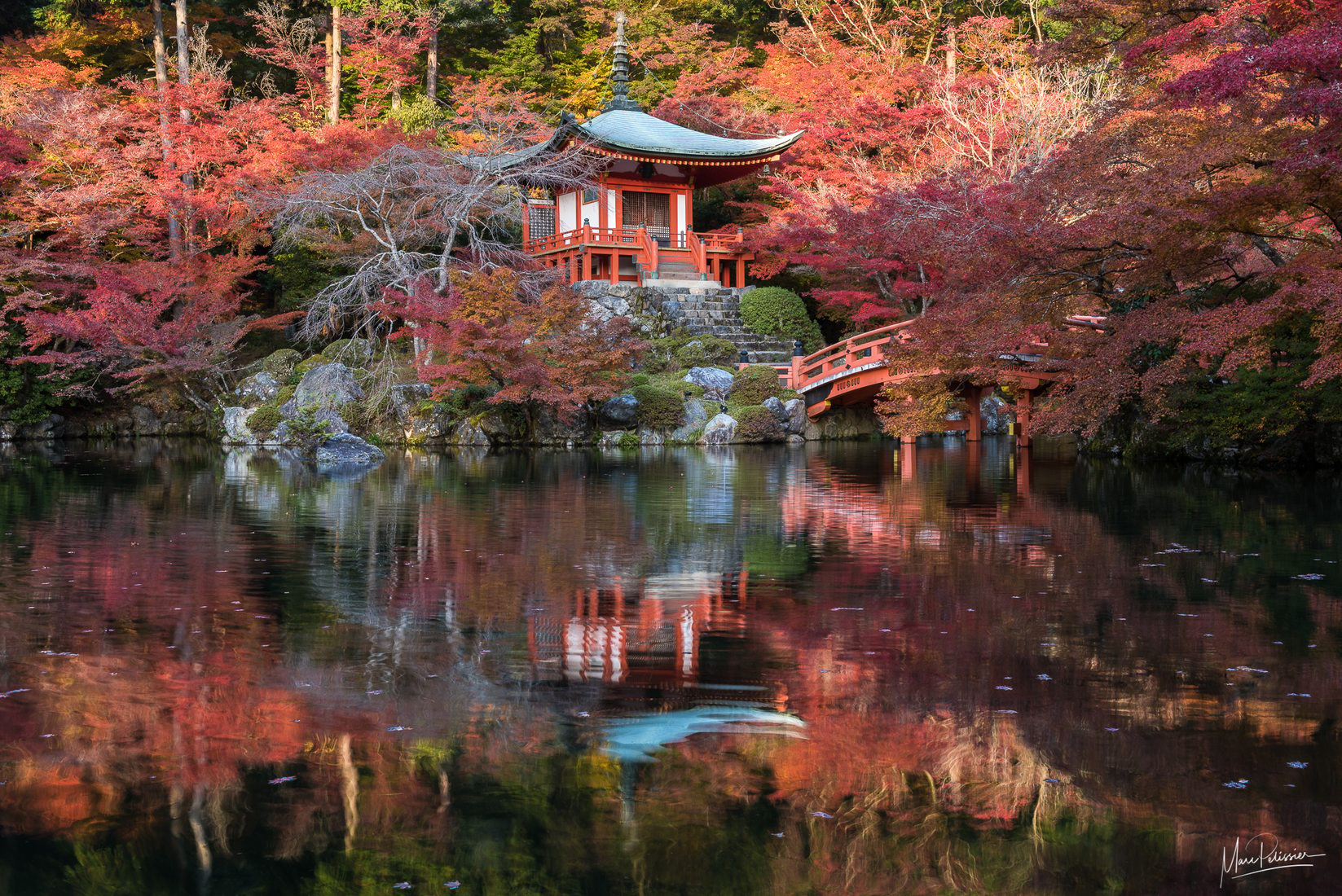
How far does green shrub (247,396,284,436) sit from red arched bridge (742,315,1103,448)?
10.8m

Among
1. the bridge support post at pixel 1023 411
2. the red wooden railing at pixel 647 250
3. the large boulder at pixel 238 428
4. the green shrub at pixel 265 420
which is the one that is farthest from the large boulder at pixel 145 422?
the bridge support post at pixel 1023 411

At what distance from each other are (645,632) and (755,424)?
18164 mm

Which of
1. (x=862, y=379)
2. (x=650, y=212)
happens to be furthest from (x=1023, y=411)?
(x=650, y=212)

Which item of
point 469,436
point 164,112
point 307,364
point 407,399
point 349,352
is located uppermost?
point 164,112

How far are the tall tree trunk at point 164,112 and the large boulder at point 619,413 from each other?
34.7 ft

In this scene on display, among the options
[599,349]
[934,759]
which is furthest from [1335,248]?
[599,349]

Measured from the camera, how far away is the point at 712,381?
81.8 ft

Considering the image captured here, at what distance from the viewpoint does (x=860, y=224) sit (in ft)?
77.7

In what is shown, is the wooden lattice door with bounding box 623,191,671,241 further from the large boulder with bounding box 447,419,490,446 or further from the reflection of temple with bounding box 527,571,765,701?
the reflection of temple with bounding box 527,571,765,701

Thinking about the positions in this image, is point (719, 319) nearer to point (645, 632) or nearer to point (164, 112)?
point (164, 112)

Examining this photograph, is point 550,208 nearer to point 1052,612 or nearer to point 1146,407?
point 1146,407

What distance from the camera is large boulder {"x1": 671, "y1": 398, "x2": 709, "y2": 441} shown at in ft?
78.8

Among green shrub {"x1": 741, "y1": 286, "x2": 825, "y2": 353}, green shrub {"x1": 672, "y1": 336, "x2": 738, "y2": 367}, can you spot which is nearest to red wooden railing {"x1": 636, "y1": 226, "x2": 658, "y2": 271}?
green shrub {"x1": 741, "y1": 286, "x2": 825, "y2": 353}

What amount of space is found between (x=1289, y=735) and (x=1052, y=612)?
2210 mm
